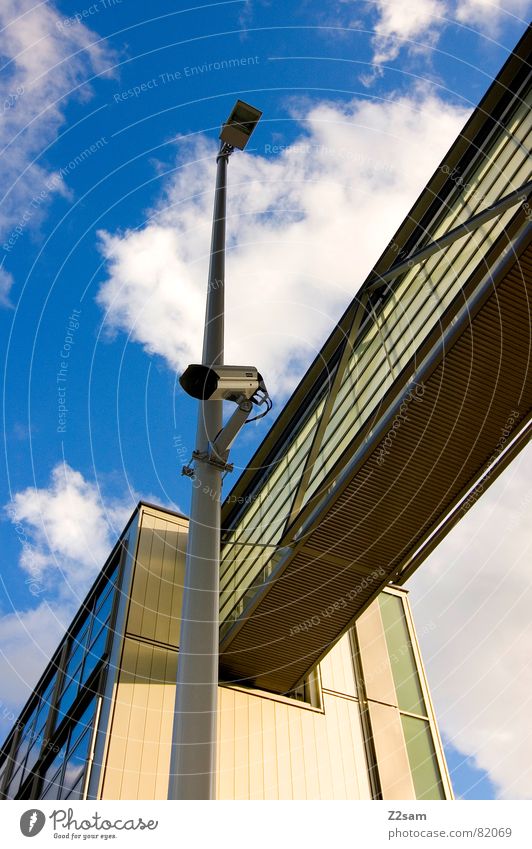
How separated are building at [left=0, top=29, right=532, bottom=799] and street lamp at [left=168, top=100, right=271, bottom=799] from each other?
4.52 meters

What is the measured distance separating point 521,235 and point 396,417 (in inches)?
139

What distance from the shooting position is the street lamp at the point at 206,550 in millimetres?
4820

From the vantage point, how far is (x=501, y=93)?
464 inches

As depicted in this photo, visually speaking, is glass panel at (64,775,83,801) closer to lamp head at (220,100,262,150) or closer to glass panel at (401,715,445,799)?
glass panel at (401,715,445,799)

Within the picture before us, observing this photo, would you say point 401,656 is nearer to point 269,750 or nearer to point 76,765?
point 269,750

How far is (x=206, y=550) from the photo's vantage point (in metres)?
5.82

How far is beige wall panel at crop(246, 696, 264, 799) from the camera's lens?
14945mm

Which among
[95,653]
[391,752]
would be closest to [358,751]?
[391,752]

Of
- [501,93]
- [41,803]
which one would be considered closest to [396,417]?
[501,93]

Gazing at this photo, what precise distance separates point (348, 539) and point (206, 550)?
8698mm

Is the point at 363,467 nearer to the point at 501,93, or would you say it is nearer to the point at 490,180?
the point at 490,180

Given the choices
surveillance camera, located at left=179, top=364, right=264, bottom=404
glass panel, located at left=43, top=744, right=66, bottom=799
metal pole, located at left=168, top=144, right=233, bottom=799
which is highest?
glass panel, located at left=43, top=744, right=66, bottom=799

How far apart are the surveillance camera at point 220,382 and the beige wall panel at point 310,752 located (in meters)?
12.2

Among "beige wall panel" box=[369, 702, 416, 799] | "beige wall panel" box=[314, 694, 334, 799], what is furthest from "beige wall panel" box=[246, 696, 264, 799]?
"beige wall panel" box=[369, 702, 416, 799]
